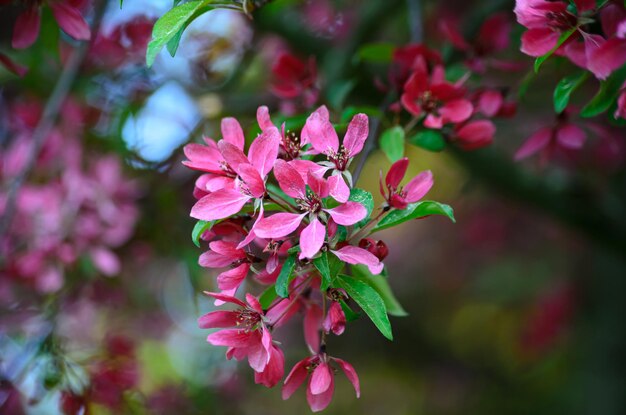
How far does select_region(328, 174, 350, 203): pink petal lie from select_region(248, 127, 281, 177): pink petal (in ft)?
0.23

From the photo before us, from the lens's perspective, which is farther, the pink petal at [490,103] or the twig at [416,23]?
the twig at [416,23]

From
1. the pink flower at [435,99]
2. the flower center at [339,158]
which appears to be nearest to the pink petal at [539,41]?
the pink flower at [435,99]

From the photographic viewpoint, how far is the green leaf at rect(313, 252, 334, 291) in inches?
24.4

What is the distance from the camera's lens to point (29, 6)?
3.06 ft

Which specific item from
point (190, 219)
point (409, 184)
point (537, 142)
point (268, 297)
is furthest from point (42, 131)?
point (537, 142)

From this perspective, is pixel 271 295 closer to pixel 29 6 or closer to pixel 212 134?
pixel 29 6

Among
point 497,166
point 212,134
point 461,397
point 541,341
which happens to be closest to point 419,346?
point 461,397

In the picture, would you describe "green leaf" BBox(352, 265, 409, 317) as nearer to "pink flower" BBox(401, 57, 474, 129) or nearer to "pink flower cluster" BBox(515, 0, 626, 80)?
"pink flower" BBox(401, 57, 474, 129)

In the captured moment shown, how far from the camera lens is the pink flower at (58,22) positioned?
2.97ft

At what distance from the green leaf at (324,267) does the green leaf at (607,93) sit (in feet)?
1.25

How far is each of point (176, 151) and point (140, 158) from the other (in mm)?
98

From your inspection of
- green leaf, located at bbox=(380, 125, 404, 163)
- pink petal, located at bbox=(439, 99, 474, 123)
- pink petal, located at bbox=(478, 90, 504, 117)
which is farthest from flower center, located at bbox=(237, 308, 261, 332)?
pink petal, located at bbox=(478, 90, 504, 117)

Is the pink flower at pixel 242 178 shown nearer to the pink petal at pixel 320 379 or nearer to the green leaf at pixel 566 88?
the pink petal at pixel 320 379

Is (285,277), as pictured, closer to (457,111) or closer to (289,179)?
(289,179)
